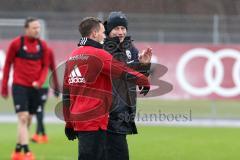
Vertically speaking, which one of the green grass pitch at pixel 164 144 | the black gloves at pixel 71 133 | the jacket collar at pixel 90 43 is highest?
the jacket collar at pixel 90 43

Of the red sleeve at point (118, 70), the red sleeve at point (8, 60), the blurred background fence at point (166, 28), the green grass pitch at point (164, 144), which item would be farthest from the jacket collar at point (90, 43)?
the blurred background fence at point (166, 28)

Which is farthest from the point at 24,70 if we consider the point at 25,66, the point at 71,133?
the point at 71,133

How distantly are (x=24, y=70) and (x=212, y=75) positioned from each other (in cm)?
1025

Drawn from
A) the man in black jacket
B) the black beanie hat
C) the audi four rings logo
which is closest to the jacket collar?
the man in black jacket

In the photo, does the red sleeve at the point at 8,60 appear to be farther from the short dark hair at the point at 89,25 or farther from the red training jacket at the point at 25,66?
the short dark hair at the point at 89,25

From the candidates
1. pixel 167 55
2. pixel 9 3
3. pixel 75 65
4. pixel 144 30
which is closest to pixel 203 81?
pixel 167 55

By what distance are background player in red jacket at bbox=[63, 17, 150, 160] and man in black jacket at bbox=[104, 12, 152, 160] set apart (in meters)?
0.42

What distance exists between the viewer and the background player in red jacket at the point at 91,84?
7.54 meters

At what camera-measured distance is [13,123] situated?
18.8m

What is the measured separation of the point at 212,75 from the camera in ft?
70.4

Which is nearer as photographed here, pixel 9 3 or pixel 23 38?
pixel 23 38

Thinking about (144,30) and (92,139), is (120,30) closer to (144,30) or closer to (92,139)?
(92,139)

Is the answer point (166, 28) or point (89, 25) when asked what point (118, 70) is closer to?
point (89, 25)

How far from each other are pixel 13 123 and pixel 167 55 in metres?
5.62
